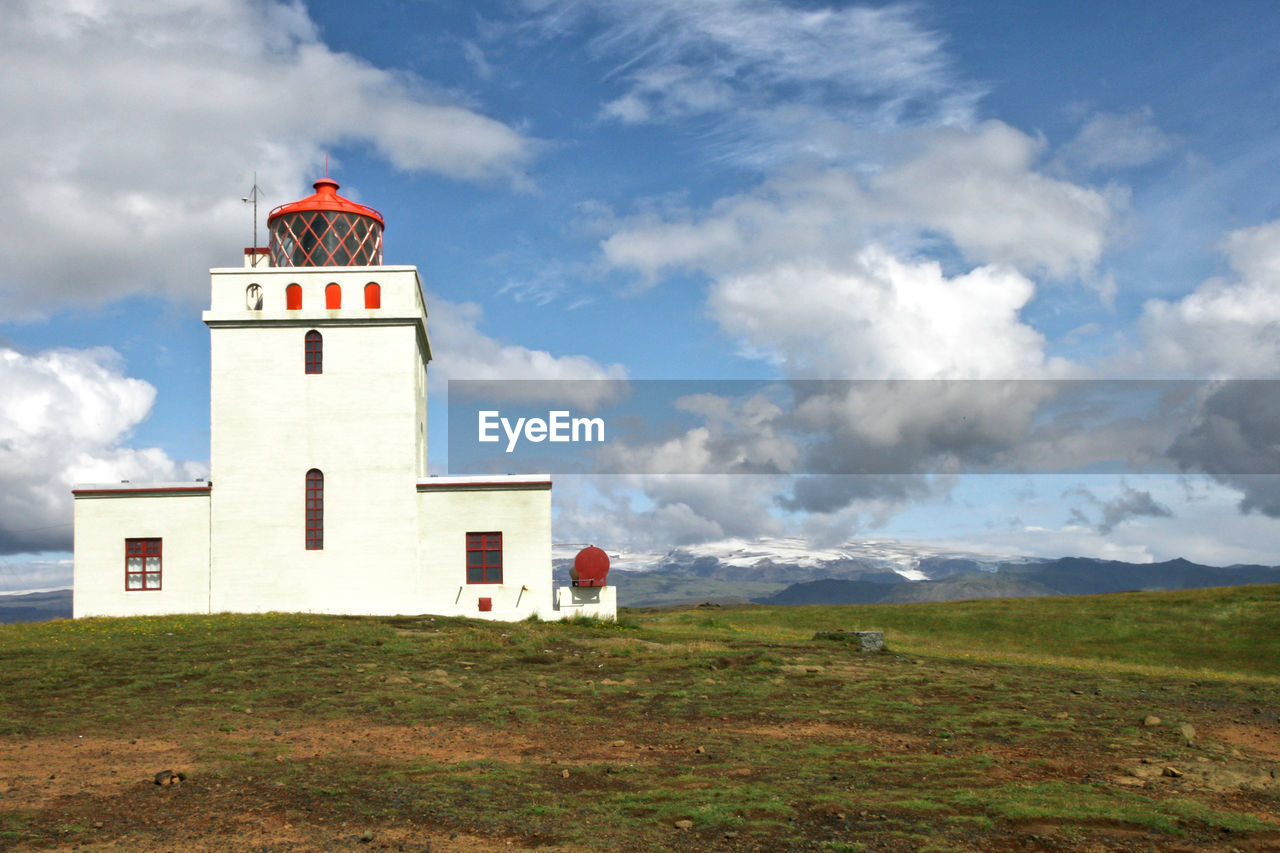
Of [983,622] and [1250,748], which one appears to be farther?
[983,622]

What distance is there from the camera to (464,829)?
33.0ft

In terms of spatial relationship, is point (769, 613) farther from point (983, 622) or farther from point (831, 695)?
point (831, 695)

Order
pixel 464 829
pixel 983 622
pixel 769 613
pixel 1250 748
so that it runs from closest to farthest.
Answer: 1. pixel 464 829
2. pixel 1250 748
3. pixel 983 622
4. pixel 769 613

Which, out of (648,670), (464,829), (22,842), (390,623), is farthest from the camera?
(390,623)

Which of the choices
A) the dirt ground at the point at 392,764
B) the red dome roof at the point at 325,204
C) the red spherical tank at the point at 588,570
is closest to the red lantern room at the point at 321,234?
the red dome roof at the point at 325,204

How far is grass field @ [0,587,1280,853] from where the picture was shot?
10.1m

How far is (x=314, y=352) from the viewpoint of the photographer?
115ft

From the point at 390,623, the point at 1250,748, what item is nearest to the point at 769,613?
the point at 390,623

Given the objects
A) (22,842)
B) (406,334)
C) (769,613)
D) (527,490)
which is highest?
(406,334)

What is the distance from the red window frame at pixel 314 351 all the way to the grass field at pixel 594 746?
1069 centimetres

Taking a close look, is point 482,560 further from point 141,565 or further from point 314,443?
point 141,565

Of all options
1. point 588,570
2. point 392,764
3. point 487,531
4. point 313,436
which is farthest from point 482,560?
point 392,764

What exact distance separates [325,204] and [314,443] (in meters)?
10.1

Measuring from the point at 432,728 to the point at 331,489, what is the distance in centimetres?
2010
